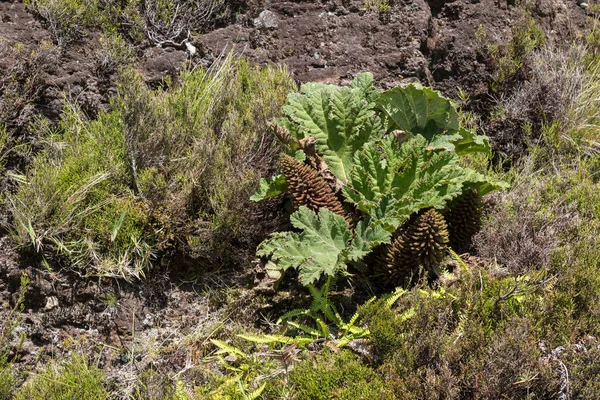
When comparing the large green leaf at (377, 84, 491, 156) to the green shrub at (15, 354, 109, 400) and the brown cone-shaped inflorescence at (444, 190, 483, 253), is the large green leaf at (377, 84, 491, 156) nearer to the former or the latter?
the brown cone-shaped inflorescence at (444, 190, 483, 253)

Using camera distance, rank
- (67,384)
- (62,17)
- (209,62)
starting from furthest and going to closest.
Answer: (209,62) < (62,17) < (67,384)

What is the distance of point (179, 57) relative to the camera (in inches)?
198

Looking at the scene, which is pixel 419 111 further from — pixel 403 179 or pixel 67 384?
pixel 67 384

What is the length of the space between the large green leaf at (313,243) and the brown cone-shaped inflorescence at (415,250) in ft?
0.90

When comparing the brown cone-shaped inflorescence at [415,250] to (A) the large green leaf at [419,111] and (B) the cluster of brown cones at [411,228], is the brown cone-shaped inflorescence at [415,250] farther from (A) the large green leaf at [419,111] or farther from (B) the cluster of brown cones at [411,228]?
(A) the large green leaf at [419,111]

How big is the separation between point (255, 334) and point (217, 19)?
294 cm

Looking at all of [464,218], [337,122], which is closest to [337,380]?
[464,218]

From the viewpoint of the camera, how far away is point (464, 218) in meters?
3.91

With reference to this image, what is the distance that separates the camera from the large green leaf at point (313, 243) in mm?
3490

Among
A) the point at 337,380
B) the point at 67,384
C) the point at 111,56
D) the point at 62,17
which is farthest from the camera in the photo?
the point at 62,17

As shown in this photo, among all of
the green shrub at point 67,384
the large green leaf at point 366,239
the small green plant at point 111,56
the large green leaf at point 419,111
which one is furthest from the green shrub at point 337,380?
the small green plant at point 111,56

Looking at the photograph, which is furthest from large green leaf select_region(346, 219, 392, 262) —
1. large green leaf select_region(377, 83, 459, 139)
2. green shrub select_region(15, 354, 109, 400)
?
green shrub select_region(15, 354, 109, 400)

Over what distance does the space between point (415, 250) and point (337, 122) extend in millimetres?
1012

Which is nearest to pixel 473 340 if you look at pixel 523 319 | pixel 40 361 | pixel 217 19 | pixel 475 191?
pixel 523 319
